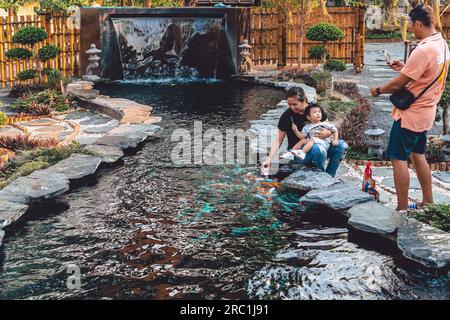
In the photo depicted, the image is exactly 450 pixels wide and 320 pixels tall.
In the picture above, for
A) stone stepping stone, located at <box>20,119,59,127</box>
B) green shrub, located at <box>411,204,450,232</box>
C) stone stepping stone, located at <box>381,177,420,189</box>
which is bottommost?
stone stepping stone, located at <box>381,177,420,189</box>

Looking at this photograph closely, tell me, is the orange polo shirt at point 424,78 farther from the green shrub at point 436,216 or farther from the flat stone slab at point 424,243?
the flat stone slab at point 424,243

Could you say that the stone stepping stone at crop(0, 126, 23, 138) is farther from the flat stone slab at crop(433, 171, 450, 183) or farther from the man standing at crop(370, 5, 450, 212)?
the flat stone slab at crop(433, 171, 450, 183)

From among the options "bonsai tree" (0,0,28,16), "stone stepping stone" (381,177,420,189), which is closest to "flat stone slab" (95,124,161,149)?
"stone stepping stone" (381,177,420,189)

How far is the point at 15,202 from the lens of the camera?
6117 millimetres

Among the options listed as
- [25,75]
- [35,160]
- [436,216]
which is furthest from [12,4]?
[436,216]

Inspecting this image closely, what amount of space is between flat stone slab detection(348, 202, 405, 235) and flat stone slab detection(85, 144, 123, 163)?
3360 millimetres

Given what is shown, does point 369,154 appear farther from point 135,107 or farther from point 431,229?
point 135,107

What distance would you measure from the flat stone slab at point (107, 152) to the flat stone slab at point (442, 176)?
4.04 metres

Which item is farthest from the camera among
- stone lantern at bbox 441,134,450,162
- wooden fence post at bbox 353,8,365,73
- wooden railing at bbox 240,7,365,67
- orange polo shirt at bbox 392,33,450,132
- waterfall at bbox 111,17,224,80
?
wooden railing at bbox 240,7,365,67

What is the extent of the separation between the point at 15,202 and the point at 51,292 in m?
1.91

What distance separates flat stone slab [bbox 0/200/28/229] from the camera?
562 centimetres

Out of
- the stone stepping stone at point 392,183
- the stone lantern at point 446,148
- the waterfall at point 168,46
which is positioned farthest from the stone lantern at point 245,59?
the stone stepping stone at point 392,183
